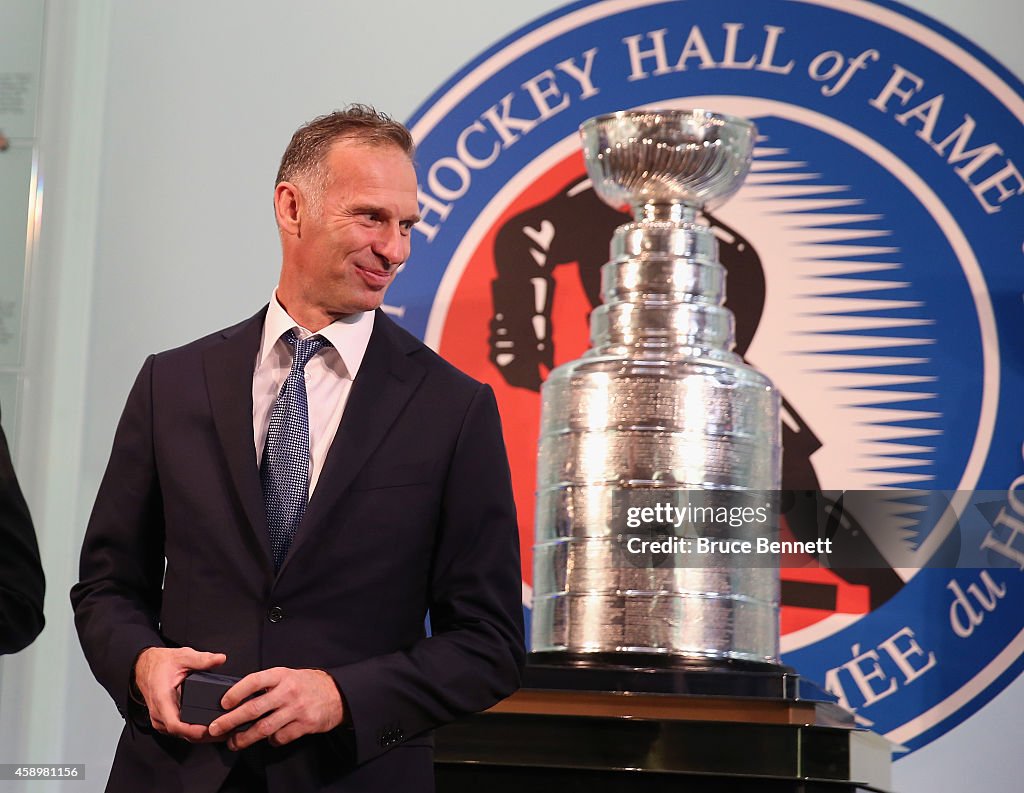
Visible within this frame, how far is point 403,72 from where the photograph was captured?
3.62m

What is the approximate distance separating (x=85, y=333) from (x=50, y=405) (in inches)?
8.0

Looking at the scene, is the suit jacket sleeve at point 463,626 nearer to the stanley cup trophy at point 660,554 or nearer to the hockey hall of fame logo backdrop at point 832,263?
the stanley cup trophy at point 660,554

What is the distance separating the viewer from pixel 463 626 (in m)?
1.66

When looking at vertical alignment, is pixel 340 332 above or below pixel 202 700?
above

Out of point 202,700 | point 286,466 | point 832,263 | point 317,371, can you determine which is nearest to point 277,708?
point 202,700

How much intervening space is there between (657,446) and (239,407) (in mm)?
927

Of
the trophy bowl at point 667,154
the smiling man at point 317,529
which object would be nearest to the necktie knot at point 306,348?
the smiling man at point 317,529

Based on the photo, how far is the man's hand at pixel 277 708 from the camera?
4.75ft

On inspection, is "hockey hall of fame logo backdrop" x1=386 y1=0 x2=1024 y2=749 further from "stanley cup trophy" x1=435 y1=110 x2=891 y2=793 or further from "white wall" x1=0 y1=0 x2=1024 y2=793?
"stanley cup trophy" x1=435 y1=110 x2=891 y2=793

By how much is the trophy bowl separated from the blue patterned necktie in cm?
107

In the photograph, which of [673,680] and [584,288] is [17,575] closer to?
[673,680]

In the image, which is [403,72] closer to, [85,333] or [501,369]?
[501,369]

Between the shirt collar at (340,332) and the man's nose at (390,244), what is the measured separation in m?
0.09

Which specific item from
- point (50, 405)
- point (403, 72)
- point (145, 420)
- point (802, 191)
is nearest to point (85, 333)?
point (50, 405)
